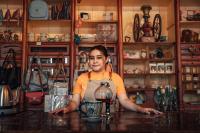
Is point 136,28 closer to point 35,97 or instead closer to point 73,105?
point 35,97

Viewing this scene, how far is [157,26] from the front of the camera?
191 inches

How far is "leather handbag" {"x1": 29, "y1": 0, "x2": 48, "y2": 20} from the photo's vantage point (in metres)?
4.38

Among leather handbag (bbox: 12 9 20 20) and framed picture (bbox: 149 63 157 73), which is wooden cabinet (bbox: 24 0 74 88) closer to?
leather handbag (bbox: 12 9 20 20)

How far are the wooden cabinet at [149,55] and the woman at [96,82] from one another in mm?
1877

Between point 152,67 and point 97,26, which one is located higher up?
point 97,26

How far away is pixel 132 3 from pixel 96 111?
349 cm

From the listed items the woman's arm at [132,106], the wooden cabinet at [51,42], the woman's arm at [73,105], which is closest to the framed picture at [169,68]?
the wooden cabinet at [51,42]

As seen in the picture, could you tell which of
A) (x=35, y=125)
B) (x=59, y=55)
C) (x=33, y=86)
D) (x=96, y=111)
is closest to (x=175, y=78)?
(x=59, y=55)

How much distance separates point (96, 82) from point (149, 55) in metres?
2.21

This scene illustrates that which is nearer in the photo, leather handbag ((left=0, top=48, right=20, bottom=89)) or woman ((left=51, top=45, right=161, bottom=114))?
woman ((left=51, top=45, right=161, bottom=114))

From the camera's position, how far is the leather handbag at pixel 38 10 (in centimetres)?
438

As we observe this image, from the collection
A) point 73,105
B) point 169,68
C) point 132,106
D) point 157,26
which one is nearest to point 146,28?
point 157,26

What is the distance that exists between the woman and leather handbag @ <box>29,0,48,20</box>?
2095 mm

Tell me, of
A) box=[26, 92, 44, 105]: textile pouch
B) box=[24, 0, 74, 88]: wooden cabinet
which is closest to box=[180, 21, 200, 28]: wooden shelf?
box=[24, 0, 74, 88]: wooden cabinet
